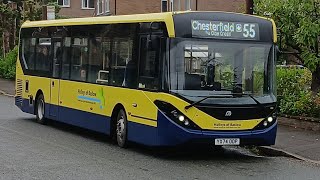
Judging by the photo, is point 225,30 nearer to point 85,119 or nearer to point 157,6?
point 85,119

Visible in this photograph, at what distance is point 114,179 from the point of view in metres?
10.1

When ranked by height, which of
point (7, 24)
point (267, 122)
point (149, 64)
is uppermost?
point (7, 24)

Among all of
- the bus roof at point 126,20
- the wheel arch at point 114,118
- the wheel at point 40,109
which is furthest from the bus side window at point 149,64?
the wheel at point 40,109

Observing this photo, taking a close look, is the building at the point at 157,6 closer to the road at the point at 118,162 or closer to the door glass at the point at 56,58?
the door glass at the point at 56,58

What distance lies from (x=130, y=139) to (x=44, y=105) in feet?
18.3

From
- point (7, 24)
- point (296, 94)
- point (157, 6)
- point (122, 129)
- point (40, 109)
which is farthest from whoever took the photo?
point (157, 6)

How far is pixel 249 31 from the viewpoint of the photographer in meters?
12.8

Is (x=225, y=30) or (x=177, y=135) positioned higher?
(x=225, y=30)

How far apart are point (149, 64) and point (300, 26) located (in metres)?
4.94

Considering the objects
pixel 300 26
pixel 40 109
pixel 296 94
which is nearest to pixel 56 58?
pixel 40 109

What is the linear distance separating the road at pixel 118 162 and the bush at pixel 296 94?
300 cm

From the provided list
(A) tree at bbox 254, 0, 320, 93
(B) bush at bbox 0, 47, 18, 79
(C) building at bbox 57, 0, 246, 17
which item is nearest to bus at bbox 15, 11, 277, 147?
(A) tree at bbox 254, 0, 320, 93

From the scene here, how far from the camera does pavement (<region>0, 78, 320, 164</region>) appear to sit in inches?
517

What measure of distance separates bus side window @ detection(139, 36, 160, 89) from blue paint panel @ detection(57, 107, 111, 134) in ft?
5.97
